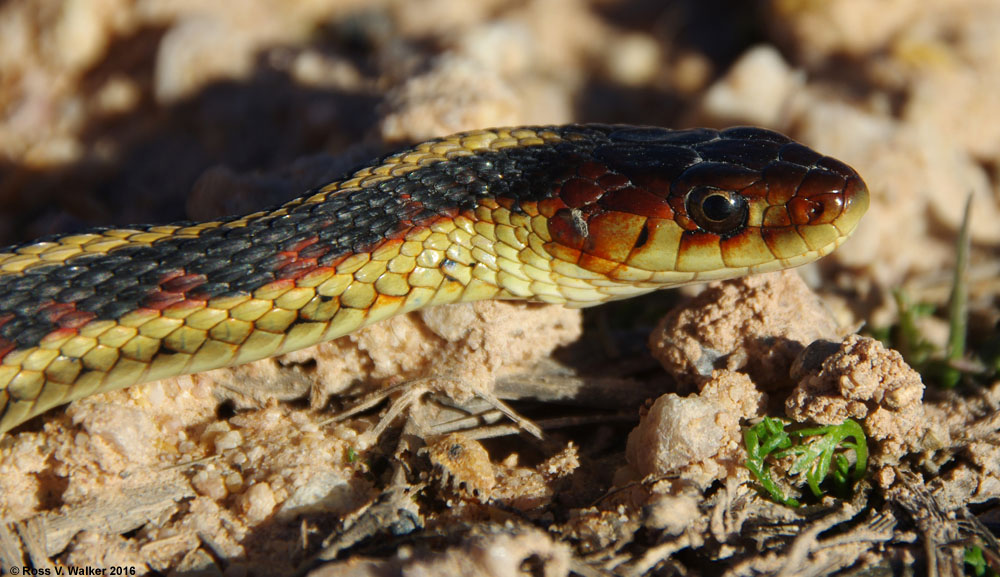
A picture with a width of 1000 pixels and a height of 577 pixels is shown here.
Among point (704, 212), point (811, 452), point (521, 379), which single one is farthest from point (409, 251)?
point (811, 452)

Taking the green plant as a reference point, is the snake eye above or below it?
above

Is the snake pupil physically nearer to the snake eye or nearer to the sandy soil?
the snake eye

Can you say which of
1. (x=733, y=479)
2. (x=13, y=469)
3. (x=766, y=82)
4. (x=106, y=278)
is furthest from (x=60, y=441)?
(x=766, y=82)

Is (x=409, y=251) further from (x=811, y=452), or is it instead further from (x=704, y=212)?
(x=811, y=452)

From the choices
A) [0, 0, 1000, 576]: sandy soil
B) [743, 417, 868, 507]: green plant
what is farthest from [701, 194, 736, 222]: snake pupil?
[743, 417, 868, 507]: green plant

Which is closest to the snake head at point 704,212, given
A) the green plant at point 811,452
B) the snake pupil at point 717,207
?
the snake pupil at point 717,207

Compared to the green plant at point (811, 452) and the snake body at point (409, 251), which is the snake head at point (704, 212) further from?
the green plant at point (811, 452)

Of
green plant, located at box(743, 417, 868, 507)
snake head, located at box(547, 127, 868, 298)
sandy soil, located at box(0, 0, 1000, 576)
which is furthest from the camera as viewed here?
snake head, located at box(547, 127, 868, 298)
